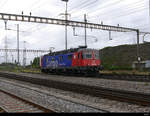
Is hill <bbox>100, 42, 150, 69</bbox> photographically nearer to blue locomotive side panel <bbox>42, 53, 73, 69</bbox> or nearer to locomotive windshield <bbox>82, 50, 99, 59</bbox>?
blue locomotive side panel <bbox>42, 53, 73, 69</bbox>

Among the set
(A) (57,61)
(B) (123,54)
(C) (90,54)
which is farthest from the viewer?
(B) (123,54)

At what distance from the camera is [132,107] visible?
7.89 metres

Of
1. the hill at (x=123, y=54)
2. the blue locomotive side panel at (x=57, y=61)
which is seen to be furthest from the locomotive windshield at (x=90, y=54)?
the hill at (x=123, y=54)

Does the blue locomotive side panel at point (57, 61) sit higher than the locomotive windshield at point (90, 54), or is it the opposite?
the locomotive windshield at point (90, 54)

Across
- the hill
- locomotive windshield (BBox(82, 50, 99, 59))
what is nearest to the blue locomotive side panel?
locomotive windshield (BBox(82, 50, 99, 59))

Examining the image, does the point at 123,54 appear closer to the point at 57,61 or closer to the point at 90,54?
the point at 57,61

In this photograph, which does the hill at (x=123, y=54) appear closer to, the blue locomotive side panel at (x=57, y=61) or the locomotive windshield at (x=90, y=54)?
the blue locomotive side panel at (x=57, y=61)

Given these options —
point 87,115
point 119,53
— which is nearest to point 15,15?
point 87,115

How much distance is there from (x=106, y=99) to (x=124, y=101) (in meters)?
1.10

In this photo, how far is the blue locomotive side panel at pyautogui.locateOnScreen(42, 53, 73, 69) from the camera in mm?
25667

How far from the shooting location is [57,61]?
28.7m

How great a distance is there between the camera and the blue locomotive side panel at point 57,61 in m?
25.7

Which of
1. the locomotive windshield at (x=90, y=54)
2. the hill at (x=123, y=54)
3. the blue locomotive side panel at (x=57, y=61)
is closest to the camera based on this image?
the locomotive windshield at (x=90, y=54)

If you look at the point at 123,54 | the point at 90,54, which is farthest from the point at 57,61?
the point at 123,54
